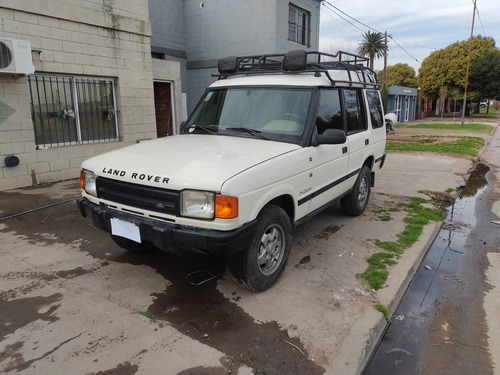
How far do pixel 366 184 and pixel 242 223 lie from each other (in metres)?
3.62

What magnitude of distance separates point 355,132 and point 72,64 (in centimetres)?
609

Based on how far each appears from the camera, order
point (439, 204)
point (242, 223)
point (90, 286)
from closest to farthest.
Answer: point (242, 223), point (90, 286), point (439, 204)

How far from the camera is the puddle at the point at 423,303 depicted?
9.48 ft

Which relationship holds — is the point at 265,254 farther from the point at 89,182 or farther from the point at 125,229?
the point at 89,182

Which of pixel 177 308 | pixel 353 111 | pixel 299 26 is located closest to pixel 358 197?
pixel 353 111

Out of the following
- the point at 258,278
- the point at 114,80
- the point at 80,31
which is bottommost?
the point at 258,278

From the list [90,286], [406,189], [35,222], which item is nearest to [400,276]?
[90,286]

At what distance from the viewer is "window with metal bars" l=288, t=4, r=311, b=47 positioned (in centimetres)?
1508

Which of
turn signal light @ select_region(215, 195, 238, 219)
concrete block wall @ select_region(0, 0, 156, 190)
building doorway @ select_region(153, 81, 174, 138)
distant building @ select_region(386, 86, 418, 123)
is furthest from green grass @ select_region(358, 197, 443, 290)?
distant building @ select_region(386, 86, 418, 123)

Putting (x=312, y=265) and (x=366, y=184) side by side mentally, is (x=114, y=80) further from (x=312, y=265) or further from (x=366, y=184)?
(x=312, y=265)

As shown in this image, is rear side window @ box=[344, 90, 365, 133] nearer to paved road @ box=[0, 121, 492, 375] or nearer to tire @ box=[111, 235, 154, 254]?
paved road @ box=[0, 121, 492, 375]

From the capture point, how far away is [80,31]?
8.03m

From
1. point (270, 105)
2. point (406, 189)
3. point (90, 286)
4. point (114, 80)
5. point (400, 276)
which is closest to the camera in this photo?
point (90, 286)

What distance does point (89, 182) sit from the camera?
148 inches
